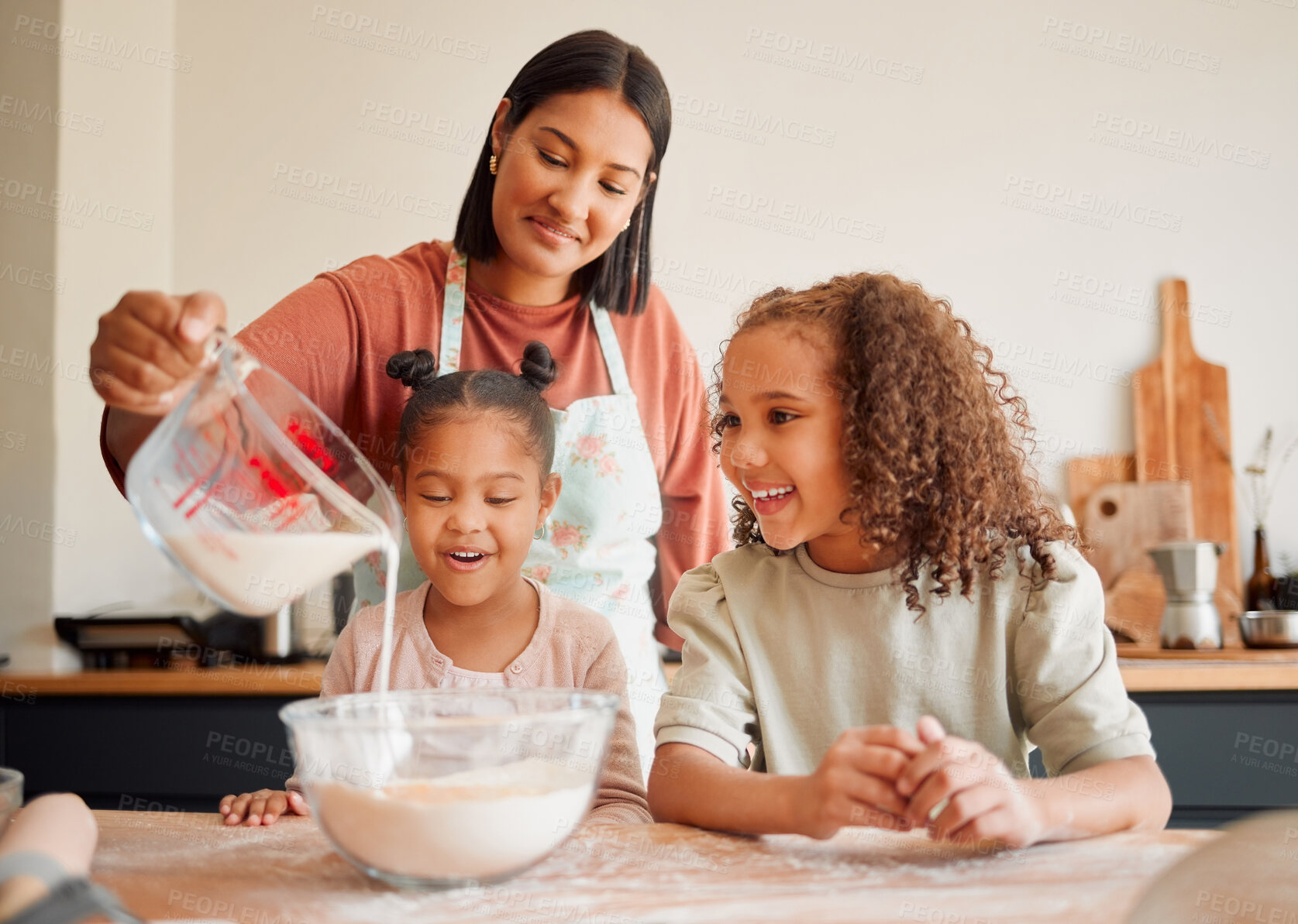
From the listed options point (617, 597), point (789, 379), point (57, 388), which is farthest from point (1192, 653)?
point (57, 388)

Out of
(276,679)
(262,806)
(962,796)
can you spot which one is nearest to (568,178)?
(262,806)

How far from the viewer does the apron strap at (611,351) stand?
4.77ft

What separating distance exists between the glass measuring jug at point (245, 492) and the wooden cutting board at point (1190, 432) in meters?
2.33

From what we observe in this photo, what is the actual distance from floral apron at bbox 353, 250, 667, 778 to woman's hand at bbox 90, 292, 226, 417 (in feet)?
2.03

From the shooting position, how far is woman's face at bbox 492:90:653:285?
1.29 meters

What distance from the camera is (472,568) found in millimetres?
1229

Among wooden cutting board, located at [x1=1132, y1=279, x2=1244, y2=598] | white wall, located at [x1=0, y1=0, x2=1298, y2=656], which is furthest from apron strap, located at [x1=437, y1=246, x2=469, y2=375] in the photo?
wooden cutting board, located at [x1=1132, y1=279, x2=1244, y2=598]

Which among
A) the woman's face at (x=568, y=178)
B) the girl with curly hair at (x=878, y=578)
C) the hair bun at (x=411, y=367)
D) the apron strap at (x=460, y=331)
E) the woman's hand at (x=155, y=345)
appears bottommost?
the girl with curly hair at (x=878, y=578)

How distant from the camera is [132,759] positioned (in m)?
2.12

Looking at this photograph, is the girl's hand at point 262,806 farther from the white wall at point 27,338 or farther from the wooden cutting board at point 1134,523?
the wooden cutting board at point 1134,523

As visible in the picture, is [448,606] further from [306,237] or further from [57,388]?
[306,237]

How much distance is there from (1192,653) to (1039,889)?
1794 millimetres

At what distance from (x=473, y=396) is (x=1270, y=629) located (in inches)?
72.0

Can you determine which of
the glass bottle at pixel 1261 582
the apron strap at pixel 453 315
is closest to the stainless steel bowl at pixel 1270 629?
the glass bottle at pixel 1261 582
